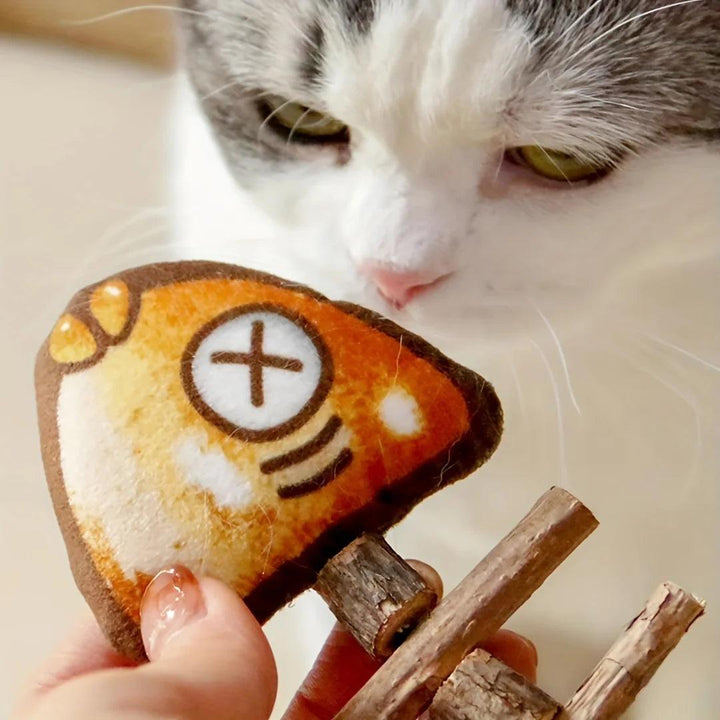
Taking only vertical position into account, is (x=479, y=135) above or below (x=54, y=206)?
above

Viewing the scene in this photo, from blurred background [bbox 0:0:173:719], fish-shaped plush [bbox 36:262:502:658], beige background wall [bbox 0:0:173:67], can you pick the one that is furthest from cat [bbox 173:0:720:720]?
beige background wall [bbox 0:0:173:67]

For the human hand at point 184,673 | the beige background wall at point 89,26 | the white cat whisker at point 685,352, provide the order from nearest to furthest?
the human hand at point 184,673, the white cat whisker at point 685,352, the beige background wall at point 89,26

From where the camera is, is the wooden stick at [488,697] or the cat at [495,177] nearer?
the wooden stick at [488,697]

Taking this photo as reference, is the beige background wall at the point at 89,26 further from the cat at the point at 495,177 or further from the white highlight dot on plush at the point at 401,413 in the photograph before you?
the white highlight dot on plush at the point at 401,413

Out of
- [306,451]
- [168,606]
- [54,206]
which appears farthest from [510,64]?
[54,206]

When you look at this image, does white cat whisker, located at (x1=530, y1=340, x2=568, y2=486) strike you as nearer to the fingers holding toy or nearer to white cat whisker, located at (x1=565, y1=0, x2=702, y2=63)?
white cat whisker, located at (x1=565, y1=0, x2=702, y2=63)

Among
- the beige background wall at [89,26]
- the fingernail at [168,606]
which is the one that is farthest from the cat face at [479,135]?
the beige background wall at [89,26]

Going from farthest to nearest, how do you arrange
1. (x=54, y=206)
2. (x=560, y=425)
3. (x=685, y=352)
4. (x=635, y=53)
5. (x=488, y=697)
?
(x=54, y=206)
(x=560, y=425)
(x=685, y=352)
(x=635, y=53)
(x=488, y=697)

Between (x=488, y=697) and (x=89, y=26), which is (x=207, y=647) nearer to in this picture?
(x=488, y=697)
